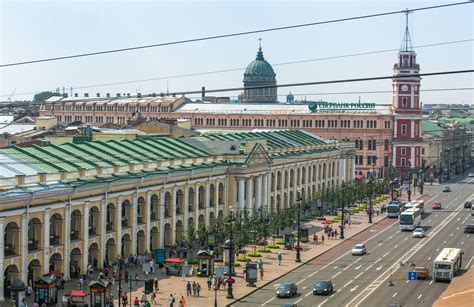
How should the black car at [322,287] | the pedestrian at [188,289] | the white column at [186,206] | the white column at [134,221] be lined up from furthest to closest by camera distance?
the white column at [186,206]
the white column at [134,221]
the black car at [322,287]
the pedestrian at [188,289]

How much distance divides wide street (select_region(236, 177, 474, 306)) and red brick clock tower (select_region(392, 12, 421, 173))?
43.4m

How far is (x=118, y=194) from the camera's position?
217 ft

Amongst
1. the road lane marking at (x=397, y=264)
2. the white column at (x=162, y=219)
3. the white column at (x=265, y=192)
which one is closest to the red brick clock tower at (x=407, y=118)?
the road lane marking at (x=397, y=264)

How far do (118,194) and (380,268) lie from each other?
19.6 m

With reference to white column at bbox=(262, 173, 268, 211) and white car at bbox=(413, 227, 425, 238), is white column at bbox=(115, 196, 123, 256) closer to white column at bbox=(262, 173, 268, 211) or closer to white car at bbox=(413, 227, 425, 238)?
white column at bbox=(262, 173, 268, 211)

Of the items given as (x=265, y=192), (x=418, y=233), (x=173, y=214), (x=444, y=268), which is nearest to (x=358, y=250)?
(x=418, y=233)

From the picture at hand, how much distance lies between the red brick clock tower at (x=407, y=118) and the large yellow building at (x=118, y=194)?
49.2 metres

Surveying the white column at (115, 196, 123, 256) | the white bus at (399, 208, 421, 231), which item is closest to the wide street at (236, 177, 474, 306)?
the white bus at (399, 208, 421, 231)

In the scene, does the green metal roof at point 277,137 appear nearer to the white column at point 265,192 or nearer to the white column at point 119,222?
the white column at point 265,192

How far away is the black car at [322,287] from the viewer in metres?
56.6

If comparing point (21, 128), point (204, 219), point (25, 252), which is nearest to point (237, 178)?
point (204, 219)

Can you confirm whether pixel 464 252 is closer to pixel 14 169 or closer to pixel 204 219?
pixel 204 219

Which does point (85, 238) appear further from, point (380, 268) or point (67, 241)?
point (380, 268)

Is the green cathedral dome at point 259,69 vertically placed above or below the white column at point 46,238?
above
